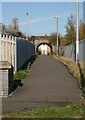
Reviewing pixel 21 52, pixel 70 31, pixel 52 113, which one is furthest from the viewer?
pixel 70 31

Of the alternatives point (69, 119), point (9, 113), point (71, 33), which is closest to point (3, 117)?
point (9, 113)

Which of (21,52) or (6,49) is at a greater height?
(6,49)

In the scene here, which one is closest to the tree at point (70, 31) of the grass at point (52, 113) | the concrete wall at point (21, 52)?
the concrete wall at point (21, 52)

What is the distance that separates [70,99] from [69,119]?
4.38m

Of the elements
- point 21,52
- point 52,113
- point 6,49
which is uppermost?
point 6,49

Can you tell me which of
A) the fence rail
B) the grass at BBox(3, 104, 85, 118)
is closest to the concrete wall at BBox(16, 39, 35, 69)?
the fence rail

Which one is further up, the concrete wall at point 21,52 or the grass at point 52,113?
the concrete wall at point 21,52

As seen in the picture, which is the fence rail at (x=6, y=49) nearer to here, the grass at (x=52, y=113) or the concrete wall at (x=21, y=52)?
the concrete wall at (x=21, y=52)

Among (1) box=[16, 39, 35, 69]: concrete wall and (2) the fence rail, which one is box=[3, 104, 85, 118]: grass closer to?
(2) the fence rail

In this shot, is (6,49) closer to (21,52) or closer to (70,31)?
(21,52)

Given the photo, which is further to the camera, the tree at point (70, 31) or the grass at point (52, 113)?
the tree at point (70, 31)

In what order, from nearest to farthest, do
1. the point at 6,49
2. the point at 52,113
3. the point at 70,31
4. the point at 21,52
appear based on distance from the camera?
the point at 52,113
the point at 6,49
the point at 21,52
the point at 70,31

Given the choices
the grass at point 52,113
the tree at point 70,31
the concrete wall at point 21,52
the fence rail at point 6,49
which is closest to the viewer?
the grass at point 52,113

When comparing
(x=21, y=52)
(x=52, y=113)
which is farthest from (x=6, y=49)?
(x=52, y=113)
